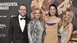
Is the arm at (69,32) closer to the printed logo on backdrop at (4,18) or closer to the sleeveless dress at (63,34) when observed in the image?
the sleeveless dress at (63,34)

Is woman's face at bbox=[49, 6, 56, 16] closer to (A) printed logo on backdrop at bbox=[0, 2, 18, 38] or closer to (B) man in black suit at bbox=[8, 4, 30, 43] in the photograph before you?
(B) man in black suit at bbox=[8, 4, 30, 43]

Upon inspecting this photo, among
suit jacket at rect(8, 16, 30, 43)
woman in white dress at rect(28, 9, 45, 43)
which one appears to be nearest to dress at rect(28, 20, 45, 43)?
woman in white dress at rect(28, 9, 45, 43)

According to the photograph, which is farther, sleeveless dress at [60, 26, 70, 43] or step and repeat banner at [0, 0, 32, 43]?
step and repeat banner at [0, 0, 32, 43]

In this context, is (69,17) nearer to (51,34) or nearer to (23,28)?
(51,34)

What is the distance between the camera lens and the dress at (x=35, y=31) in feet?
13.3

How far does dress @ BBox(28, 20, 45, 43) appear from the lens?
4.04m

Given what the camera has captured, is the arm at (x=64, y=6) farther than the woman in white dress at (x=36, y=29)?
Yes

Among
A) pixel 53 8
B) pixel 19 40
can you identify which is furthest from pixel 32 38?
pixel 53 8

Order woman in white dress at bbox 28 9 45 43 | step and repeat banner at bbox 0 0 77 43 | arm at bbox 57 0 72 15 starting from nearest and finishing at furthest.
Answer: woman in white dress at bbox 28 9 45 43
arm at bbox 57 0 72 15
step and repeat banner at bbox 0 0 77 43

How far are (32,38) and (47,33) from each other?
0.29 m

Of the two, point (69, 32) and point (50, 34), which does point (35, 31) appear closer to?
point (50, 34)

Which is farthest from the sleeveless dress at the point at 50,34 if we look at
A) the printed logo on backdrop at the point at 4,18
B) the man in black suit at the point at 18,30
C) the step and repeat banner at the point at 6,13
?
the printed logo on backdrop at the point at 4,18

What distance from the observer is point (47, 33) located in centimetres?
414

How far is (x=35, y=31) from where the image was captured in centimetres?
405
